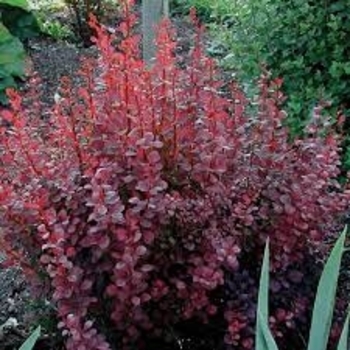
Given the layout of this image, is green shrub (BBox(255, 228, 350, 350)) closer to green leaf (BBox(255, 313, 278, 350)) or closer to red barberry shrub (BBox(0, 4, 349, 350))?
green leaf (BBox(255, 313, 278, 350))

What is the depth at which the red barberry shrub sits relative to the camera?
2.46 metres

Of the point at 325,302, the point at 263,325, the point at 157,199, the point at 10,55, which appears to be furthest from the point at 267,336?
the point at 10,55

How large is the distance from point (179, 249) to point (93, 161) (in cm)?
35

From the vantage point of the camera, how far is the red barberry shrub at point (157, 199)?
2.46 meters

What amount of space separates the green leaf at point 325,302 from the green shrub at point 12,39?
390 cm

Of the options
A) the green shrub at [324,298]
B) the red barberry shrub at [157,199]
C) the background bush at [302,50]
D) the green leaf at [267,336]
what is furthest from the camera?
the background bush at [302,50]

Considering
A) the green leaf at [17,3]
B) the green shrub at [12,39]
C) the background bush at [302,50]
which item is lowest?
the green shrub at [12,39]

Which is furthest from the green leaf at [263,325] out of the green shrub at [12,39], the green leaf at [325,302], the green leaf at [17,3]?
the green leaf at [17,3]

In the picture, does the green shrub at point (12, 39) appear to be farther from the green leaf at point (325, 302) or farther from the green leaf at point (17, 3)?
the green leaf at point (325, 302)

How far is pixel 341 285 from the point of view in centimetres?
322

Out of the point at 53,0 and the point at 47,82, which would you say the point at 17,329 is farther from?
the point at 53,0

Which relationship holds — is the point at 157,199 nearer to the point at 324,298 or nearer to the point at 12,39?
the point at 324,298

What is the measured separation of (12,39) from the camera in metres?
6.01

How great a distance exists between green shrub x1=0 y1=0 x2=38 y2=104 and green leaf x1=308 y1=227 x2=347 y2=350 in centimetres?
390
